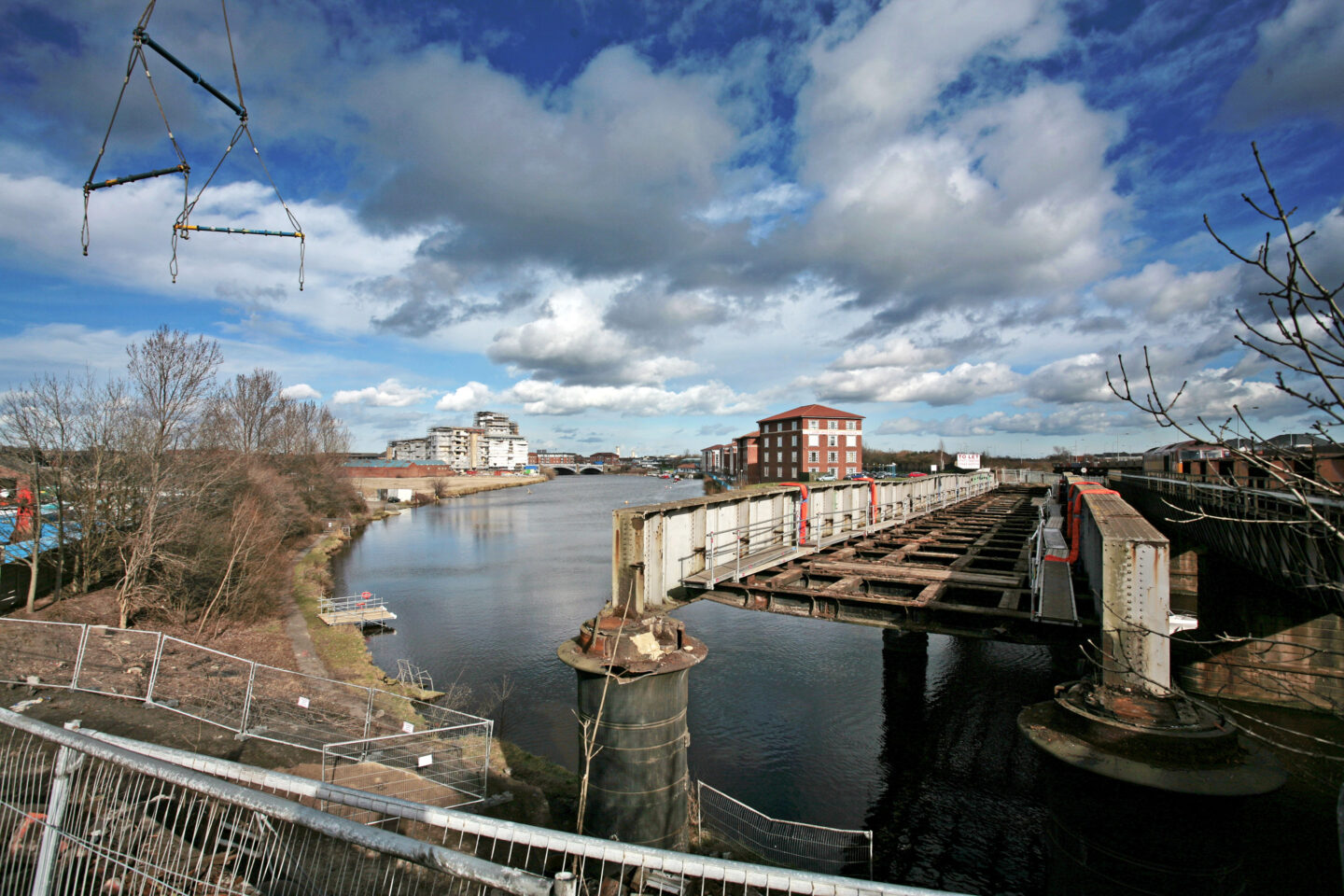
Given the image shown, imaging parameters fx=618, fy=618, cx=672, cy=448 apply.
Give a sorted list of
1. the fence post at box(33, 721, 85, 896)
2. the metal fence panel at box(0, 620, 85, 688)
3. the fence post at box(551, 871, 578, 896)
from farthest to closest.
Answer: the metal fence panel at box(0, 620, 85, 688) < the fence post at box(33, 721, 85, 896) < the fence post at box(551, 871, 578, 896)

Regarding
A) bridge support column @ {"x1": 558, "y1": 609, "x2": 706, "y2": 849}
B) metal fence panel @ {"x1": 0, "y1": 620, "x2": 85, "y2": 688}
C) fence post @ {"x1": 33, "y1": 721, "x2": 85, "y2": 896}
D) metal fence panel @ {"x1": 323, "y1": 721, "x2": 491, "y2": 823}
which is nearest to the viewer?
fence post @ {"x1": 33, "y1": 721, "x2": 85, "y2": 896}

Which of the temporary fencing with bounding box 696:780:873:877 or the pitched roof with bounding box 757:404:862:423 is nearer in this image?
the temporary fencing with bounding box 696:780:873:877

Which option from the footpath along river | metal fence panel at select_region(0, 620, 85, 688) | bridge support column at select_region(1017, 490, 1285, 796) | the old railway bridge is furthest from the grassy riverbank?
bridge support column at select_region(1017, 490, 1285, 796)

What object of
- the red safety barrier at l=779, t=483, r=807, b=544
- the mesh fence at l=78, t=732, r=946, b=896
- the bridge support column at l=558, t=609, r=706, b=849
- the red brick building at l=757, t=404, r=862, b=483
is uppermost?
the red brick building at l=757, t=404, r=862, b=483

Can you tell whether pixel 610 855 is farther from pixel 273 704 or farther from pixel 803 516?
pixel 273 704

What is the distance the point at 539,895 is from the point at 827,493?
1504cm

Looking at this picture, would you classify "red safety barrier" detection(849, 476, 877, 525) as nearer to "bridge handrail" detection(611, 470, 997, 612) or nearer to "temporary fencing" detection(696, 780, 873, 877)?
"bridge handrail" detection(611, 470, 997, 612)

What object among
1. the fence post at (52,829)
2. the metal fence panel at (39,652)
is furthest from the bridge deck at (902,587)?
the metal fence panel at (39,652)

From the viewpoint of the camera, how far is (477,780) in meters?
12.0

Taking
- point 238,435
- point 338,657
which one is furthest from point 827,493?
point 238,435

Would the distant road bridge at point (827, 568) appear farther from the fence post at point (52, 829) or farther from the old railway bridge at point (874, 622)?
the fence post at point (52, 829)

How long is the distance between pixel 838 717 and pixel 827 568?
8.09 metres

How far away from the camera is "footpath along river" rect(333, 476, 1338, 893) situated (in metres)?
12.6

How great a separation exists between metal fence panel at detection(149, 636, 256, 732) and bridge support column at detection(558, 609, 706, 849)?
716cm
